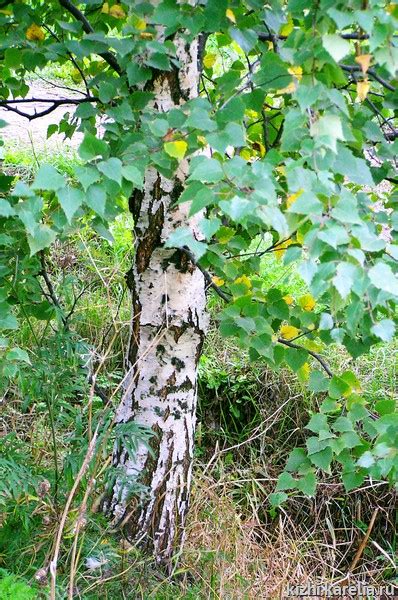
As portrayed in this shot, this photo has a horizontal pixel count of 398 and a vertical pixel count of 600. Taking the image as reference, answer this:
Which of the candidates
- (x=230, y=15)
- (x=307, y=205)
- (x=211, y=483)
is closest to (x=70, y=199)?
(x=307, y=205)

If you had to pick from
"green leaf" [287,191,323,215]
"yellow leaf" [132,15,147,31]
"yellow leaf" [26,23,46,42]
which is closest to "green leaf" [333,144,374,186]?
"green leaf" [287,191,323,215]

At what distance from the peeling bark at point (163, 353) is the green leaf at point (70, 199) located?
770 millimetres

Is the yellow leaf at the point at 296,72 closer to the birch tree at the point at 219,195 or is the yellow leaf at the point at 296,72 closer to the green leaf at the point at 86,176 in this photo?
the birch tree at the point at 219,195

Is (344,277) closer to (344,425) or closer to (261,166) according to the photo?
(261,166)

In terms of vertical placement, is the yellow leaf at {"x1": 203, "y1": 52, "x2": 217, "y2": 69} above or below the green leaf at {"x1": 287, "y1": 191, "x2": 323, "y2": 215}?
above

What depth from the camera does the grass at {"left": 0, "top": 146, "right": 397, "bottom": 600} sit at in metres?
2.19

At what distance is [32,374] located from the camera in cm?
216

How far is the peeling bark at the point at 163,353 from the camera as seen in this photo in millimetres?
2156

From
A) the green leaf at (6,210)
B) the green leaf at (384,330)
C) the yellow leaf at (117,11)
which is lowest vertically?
the green leaf at (384,330)

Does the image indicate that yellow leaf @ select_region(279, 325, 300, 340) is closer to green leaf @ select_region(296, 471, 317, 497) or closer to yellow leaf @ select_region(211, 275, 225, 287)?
yellow leaf @ select_region(211, 275, 225, 287)

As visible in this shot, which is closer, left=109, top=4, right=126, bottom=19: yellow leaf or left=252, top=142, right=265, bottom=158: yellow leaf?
left=109, top=4, right=126, bottom=19: yellow leaf

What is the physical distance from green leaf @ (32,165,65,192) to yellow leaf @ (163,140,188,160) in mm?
237

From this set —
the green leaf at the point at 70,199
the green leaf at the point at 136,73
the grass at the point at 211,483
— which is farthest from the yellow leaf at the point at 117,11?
the green leaf at the point at 70,199

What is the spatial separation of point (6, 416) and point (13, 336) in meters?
0.45
